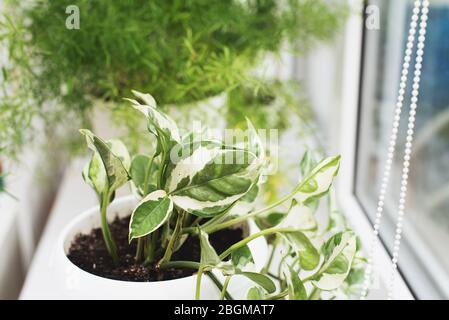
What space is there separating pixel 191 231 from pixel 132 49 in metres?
0.26

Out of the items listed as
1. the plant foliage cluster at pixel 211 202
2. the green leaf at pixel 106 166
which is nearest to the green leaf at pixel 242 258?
the plant foliage cluster at pixel 211 202

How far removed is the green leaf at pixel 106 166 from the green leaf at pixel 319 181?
136mm

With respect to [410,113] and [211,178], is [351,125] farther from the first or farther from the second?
[211,178]

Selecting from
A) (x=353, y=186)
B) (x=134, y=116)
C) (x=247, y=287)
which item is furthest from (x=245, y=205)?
(x=353, y=186)

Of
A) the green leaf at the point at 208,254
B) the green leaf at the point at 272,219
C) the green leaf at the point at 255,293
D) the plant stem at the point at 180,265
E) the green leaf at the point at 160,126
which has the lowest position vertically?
the green leaf at the point at 272,219

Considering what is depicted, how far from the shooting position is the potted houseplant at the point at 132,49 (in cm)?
54

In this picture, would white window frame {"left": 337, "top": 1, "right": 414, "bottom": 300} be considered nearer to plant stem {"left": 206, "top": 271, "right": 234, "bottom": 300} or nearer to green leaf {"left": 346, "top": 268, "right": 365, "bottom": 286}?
green leaf {"left": 346, "top": 268, "right": 365, "bottom": 286}

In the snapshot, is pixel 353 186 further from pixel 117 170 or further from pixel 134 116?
pixel 117 170

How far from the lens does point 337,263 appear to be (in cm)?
38

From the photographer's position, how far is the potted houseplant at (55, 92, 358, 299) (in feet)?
1.13

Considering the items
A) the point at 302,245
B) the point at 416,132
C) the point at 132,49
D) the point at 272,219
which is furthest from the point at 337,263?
the point at 416,132

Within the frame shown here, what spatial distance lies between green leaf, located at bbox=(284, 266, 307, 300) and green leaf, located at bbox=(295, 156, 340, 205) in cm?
6

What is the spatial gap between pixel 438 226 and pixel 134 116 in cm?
50

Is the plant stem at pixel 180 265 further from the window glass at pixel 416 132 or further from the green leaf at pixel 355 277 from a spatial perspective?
the window glass at pixel 416 132
